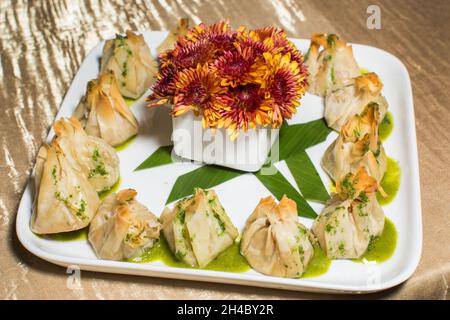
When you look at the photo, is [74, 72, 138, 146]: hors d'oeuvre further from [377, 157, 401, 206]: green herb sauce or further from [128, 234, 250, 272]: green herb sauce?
[377, 157, 401, 206]: green herb sauce

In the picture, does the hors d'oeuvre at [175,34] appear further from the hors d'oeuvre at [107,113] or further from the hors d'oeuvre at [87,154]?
the hors d'oeuvre at [87,154]

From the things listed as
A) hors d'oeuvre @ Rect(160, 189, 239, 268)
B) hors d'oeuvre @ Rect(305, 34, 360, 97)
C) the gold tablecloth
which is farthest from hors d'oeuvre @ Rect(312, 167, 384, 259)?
hors d'oeuvre @ Rect(305, 34, 360, 97)

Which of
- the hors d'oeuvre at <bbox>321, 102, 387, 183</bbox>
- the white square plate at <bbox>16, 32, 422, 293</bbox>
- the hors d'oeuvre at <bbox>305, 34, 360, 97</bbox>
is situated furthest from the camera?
the hors d'oeuvre at <bbox>305, 34, 360, 97</bbox>

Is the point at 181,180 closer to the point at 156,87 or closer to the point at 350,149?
the point at 156,87

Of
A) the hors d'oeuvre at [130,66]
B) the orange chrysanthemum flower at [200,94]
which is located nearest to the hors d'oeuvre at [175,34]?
the hors d'oeuvre at [130,66]

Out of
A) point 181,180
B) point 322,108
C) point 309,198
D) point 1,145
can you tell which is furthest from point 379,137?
point 1,145

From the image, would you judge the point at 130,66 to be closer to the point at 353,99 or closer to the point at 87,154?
the point at 87,154

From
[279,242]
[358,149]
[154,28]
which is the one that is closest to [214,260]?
[279,242]

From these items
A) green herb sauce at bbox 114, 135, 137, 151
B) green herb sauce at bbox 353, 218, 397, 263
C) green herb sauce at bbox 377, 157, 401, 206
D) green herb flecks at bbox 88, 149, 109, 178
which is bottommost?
green herb sauce at bbox 353, 218, 397, 263
